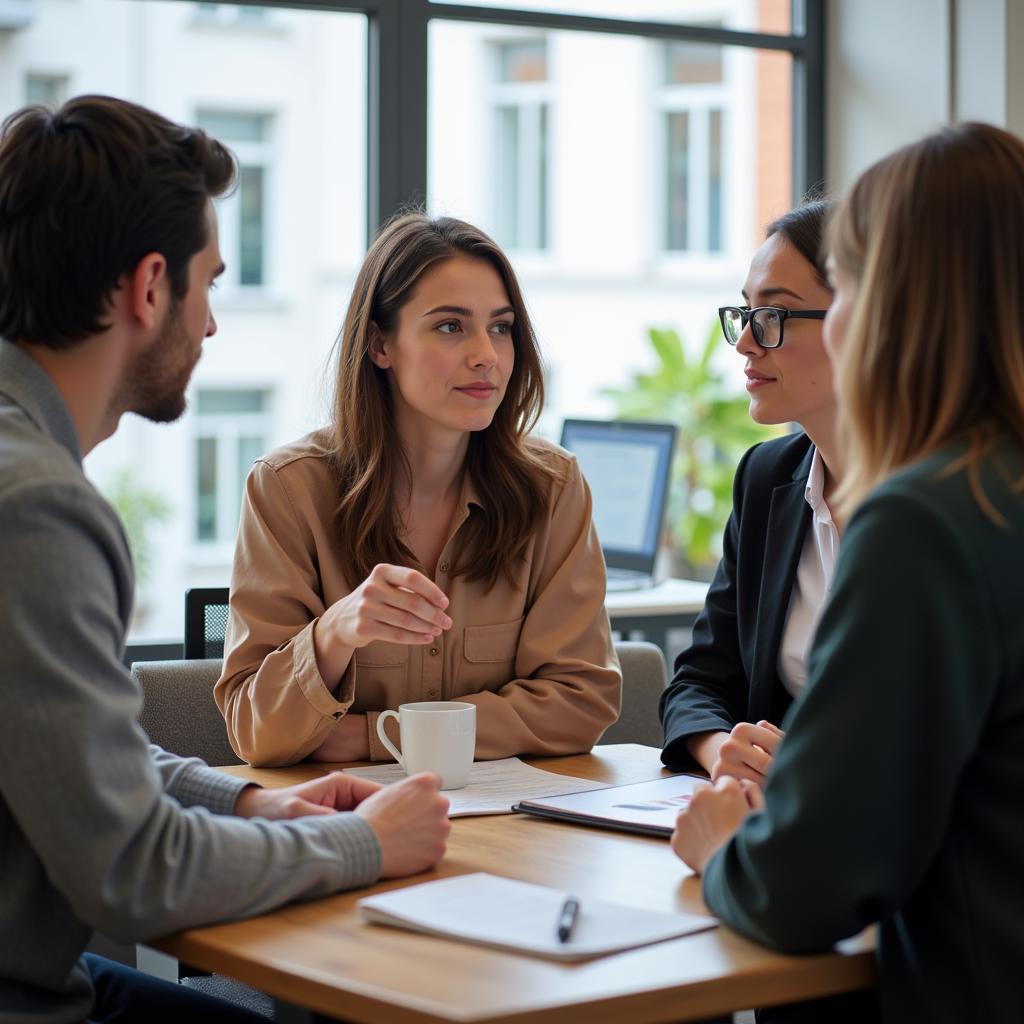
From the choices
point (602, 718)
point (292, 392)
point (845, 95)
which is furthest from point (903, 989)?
point (292, 392)

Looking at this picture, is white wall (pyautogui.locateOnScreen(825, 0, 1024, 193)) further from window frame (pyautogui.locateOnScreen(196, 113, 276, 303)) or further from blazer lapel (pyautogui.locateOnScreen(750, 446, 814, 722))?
window frame (pyautogui.locateOnScreen(196, 113, 276, 303))

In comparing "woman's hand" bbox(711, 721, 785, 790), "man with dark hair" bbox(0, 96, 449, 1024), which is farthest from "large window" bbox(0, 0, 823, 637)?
"man with dark hair" bbox(0, 96, 449, 1024)

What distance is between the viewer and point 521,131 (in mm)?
14477

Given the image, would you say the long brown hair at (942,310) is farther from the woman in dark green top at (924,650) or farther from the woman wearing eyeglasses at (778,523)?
the woman wearing eyeglasses at (778,523)

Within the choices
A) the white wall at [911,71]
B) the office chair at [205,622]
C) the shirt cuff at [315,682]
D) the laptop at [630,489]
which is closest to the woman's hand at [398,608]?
the shirt cuff at [315,682]

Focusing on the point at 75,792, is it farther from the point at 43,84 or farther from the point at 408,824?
the point at 43,84

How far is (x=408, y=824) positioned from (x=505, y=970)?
315 millimetres

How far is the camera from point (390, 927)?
4.16 ft

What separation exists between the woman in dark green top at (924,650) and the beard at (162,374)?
0.68 meters

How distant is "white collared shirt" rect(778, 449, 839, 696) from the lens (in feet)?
6.75

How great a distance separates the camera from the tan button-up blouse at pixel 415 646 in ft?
6.46

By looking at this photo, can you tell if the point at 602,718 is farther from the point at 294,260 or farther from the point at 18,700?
the point at 294,260

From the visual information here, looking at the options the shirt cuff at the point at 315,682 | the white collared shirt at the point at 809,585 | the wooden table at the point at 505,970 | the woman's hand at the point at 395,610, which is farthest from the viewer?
the white collared shirt at the point at 809,585

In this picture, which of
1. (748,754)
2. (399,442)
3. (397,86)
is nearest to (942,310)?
(748,754)
